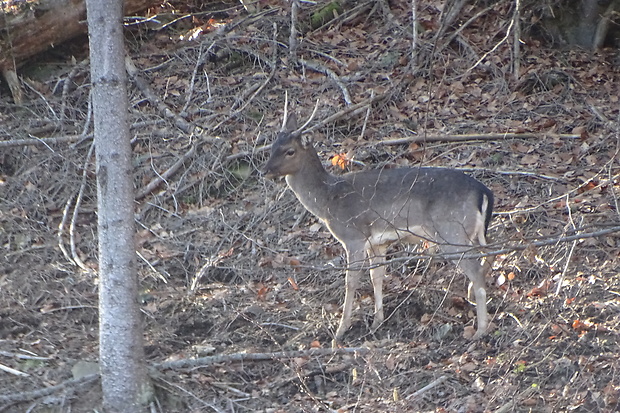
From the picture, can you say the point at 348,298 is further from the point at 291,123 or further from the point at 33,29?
the point at 33,29

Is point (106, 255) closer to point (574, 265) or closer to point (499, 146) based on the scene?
point (574, 265)

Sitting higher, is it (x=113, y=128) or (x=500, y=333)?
(x=113, y=128)

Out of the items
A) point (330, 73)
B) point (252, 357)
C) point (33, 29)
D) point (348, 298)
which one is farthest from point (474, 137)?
point (33, 29)

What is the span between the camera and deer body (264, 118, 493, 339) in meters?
7.30

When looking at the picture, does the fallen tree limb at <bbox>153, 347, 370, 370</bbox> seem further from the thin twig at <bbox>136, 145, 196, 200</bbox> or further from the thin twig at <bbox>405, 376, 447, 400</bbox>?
the thin twig at <bbox>136, 145, 196, 200</bbox>

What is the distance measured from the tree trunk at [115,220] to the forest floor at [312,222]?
0.27 metres

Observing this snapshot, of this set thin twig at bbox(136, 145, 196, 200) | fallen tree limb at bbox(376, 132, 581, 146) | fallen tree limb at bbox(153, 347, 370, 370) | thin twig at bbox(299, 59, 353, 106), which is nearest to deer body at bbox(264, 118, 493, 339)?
fallen tree limb at bbox(153, 347, 370, 370)

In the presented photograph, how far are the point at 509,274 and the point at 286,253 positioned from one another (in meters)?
2.43

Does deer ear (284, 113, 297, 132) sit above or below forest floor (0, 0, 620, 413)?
above

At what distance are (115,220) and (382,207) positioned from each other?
2795 millimetres

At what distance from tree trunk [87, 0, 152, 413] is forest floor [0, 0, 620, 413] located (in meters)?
0.27

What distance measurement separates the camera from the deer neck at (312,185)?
8148 mm

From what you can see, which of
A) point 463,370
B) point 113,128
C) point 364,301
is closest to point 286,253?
point 364,301

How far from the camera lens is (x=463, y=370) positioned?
636 cm
